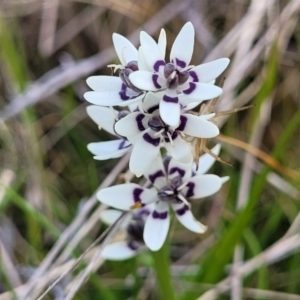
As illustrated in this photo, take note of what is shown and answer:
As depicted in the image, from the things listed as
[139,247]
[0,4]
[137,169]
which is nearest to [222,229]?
[139,247]

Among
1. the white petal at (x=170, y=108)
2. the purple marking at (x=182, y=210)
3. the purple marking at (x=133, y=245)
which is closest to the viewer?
the white petal at (x=170, y=108)

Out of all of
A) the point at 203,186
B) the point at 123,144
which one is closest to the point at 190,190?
the point at 203,186

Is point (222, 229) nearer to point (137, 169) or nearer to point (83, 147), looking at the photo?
point (83, 147)

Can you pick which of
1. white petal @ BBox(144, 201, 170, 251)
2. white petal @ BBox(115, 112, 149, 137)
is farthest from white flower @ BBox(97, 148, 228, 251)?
white petal @ BBox(115, 112, 149, 137)

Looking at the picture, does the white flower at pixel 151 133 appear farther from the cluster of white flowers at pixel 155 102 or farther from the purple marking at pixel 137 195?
the purple marking at pixel 137 195

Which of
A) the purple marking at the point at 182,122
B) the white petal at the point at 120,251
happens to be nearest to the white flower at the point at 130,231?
the white petal at the point at 120,251

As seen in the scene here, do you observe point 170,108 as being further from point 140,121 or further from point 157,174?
point 157,174
